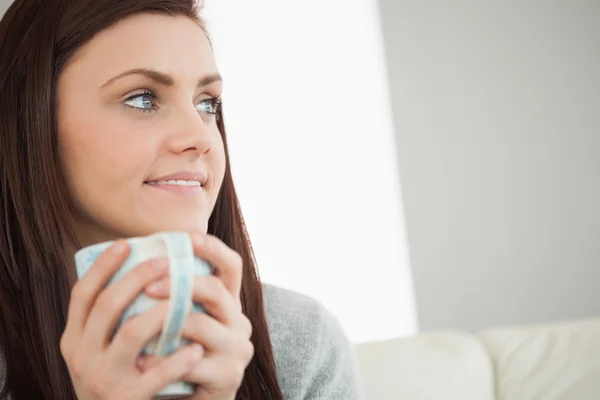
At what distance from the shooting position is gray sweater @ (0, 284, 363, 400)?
115 cm

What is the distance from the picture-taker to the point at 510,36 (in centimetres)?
329

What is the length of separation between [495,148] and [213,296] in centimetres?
279

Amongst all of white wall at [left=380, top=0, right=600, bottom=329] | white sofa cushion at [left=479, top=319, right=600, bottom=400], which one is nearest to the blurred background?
white wall at [left=380, top=0, right=600, bottom=329]

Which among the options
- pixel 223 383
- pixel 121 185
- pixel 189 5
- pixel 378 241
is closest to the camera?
pixel 223 383

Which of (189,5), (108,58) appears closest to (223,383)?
(108,58)

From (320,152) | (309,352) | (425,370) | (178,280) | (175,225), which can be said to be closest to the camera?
(178,280)

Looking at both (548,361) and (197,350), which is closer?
(197,350)

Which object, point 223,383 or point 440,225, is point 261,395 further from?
point 440,225

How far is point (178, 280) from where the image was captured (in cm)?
62

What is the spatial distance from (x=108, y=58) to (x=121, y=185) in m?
0.19

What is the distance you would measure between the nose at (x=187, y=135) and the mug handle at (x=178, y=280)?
1.31ft

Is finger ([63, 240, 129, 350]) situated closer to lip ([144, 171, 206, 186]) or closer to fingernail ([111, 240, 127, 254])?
fingernail ([111, 240, 127, 254])

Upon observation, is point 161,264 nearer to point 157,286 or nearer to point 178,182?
point 157,286

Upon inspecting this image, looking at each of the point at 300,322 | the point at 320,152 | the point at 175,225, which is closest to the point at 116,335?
A: the point at 175,225
